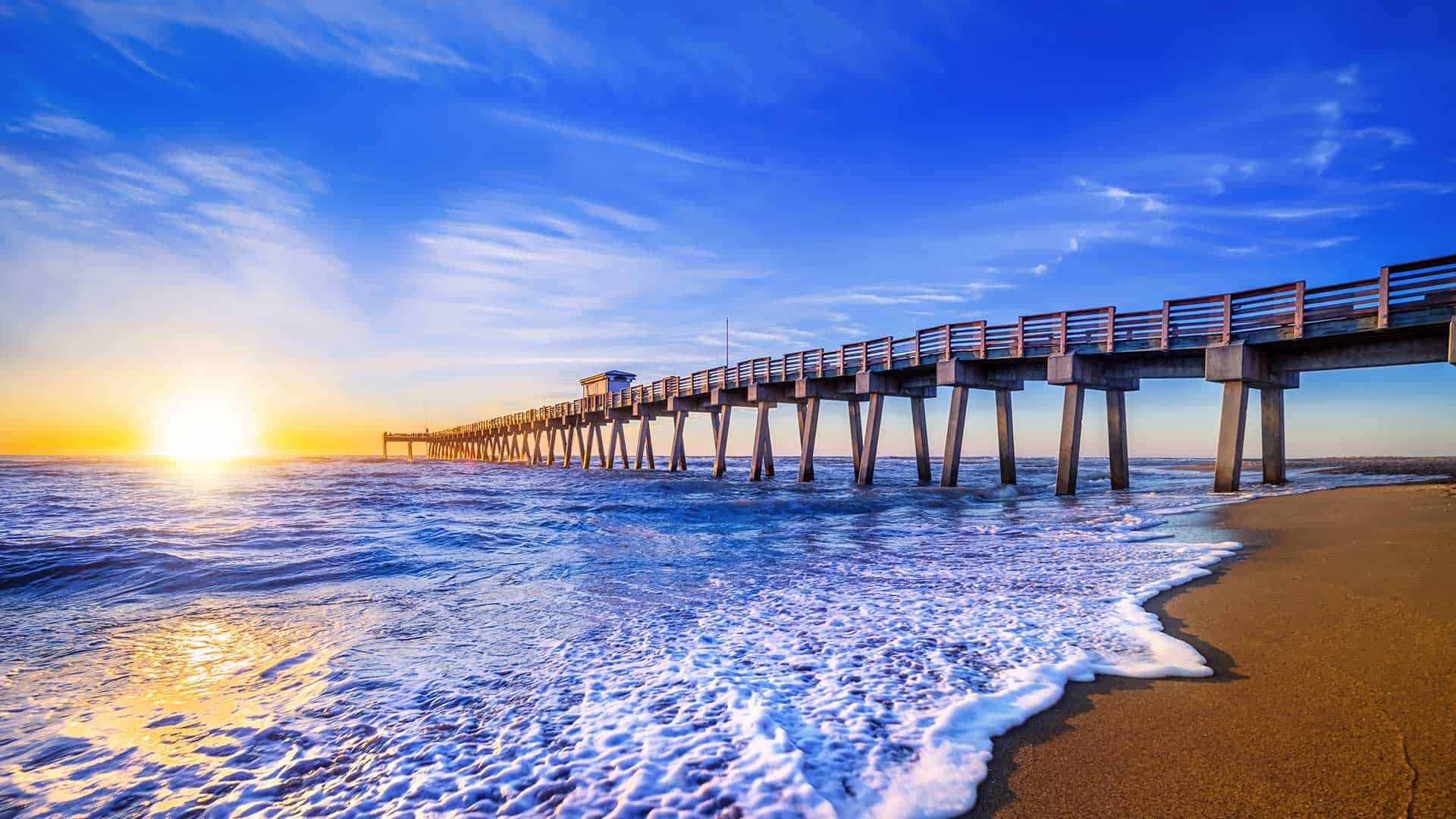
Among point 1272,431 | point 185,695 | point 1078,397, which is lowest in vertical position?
point 185,695

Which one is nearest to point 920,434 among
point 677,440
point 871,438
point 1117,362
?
point 871,438

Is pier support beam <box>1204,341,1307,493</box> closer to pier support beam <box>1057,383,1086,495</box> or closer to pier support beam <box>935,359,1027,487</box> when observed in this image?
pier support beam <box>1057,383,1086,495</box>

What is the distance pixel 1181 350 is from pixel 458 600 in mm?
16379

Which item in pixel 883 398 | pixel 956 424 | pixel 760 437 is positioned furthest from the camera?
pixel 760 437

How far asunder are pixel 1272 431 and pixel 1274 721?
1658cm

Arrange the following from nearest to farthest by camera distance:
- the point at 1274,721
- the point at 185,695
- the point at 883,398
A: the point at 1274,721
the point at 185,695
the point at 883,398

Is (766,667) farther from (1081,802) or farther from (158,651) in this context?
(158,651)

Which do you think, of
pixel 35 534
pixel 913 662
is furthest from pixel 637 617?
pixel 35 534

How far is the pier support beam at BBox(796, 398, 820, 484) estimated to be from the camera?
26125 millimetres

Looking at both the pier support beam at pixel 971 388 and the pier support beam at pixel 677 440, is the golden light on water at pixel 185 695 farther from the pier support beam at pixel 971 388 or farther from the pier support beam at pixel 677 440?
the pier support beam at pixel 677 440

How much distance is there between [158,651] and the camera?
199 inches

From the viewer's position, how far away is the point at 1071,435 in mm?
17281

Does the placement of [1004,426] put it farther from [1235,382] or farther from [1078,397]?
[1235,382]

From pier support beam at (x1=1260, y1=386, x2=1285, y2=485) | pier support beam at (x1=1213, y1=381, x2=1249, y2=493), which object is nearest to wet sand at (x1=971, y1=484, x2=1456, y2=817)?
pier support beam at (x1=1213, y1=381, x2=1249, y2=493)
